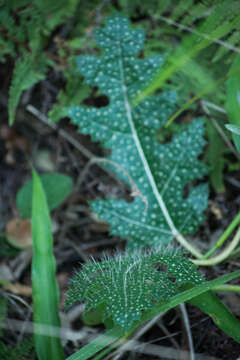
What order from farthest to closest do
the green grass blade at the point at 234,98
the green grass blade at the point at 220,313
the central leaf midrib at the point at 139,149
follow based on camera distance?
the central leaf midrib at the point at 139,149, the green grass blade at the point at 234,98, the green grass blade at the point at 220,313

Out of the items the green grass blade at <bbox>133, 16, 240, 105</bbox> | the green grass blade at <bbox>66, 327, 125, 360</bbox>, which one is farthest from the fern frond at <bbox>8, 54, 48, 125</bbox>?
the green grass blade at <bbox>66, 327, 125, 360</bbox>

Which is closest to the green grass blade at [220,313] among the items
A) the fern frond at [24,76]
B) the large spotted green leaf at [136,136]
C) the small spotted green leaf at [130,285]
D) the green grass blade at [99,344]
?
the small spotted green leaf at [130,285]

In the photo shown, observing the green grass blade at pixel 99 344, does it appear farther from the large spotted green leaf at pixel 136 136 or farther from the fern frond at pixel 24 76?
the fern frond at pixel 24 76

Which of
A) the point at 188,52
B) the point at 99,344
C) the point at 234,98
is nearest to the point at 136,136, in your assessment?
the point at 234,98

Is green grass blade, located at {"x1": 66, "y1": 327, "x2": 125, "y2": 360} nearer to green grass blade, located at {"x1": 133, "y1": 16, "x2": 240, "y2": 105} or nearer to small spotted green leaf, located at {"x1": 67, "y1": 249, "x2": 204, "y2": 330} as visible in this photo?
small spotted green leaf, located at {"x1": 67, "y1": 249, "x2": 204, "y2": 330}

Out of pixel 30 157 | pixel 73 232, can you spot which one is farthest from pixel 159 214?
pixel 30 157

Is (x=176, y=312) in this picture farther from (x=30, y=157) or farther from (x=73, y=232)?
(x=30, y=157)
